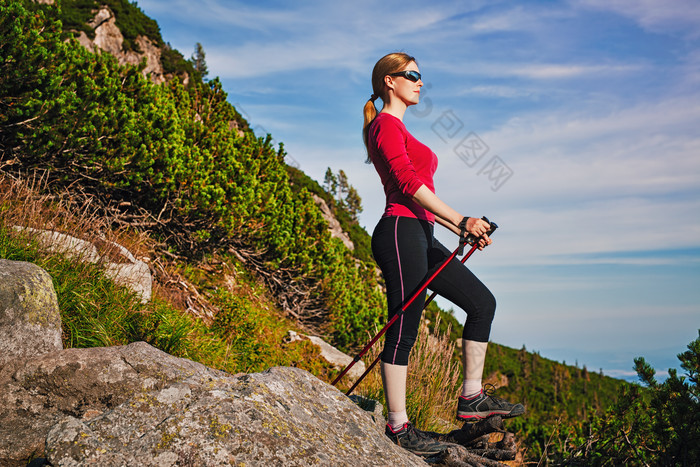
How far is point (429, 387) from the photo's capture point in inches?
215

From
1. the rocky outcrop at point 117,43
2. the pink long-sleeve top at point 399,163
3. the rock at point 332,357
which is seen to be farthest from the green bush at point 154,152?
the rocky outcrop at point 117,43

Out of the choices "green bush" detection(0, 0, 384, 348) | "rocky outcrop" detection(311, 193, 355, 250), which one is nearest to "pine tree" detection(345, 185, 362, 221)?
"rocky outcrop" detection(311, 193, 355, 250)

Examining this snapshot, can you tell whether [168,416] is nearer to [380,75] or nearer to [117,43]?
[380,75]

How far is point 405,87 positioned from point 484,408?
89.1 inches

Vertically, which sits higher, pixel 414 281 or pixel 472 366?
pixel 414 281

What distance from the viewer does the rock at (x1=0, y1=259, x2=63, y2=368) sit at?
129 inches

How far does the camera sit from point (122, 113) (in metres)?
7.27

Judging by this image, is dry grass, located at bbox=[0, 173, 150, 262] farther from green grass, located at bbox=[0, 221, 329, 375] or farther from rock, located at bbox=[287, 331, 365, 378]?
rock, located at bbox=[287, 331, 365, 378]

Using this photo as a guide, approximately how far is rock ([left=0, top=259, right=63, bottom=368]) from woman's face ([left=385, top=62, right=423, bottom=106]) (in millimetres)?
2811

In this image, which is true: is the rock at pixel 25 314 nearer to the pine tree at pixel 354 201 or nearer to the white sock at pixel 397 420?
the white sock at pixel 397 420

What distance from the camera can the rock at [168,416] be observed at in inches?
82.9

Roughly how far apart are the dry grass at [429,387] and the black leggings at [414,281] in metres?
1.96

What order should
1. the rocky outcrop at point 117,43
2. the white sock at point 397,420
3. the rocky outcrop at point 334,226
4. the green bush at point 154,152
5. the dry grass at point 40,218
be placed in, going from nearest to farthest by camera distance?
the white sock at point 397,420 < the dry grass at point 40,218 < the green bush at point 154,152 < the rocky outcrop at point 117,43 < the rocky outcrop at point 334,226

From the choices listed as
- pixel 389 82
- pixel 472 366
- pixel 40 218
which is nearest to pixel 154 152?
pixel 40 218
